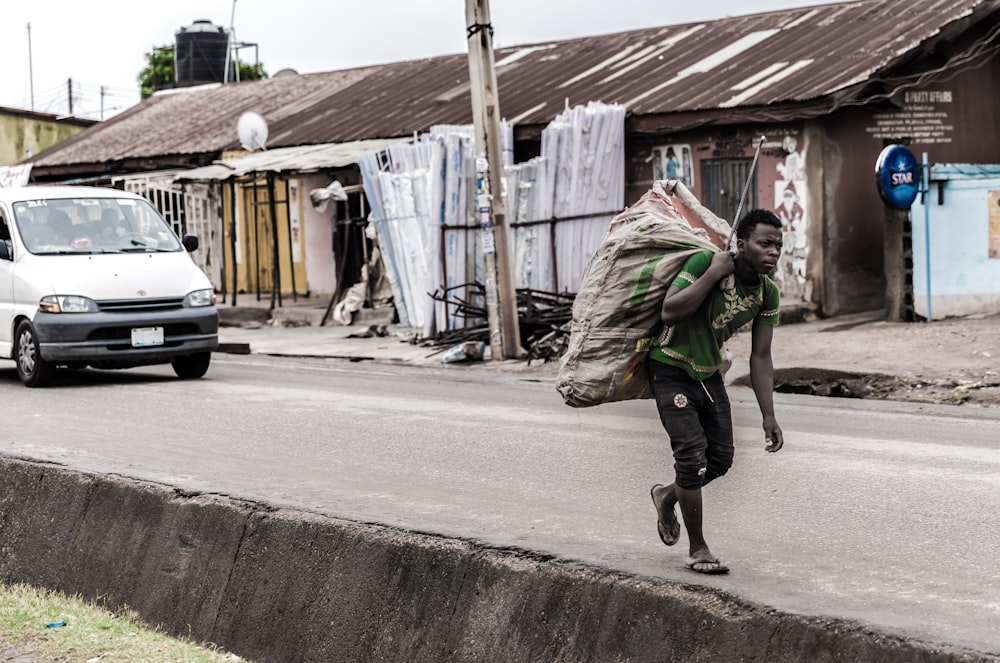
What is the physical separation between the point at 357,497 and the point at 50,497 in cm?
177

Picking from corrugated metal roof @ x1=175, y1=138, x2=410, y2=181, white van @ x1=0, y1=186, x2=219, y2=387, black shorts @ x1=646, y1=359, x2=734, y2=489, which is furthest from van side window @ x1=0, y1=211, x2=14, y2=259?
black shorts @ x1=646, y1=359, x2=734, y2=489

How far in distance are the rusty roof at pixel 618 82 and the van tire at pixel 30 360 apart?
31.3 feet

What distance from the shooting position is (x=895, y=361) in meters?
14.0

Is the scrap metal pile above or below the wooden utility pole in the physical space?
below

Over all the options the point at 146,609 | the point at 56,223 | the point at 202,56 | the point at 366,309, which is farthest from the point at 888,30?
the point at 202,56

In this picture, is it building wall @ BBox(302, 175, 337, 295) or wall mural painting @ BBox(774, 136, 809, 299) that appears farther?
building wall @ BBox(302, 175, 337, 295)

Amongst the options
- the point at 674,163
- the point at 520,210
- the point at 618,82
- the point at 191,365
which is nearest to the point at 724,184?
the point at 674,163

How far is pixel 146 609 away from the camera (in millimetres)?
6812

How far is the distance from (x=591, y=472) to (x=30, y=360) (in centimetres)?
704

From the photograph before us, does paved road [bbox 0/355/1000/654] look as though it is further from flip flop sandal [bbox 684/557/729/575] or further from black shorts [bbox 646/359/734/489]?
black shorts [bbox 646/359/734/489]

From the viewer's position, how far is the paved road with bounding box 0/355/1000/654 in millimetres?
5488

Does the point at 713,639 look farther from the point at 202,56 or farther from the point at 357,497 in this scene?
the point at 202,56

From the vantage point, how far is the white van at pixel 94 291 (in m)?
12.9

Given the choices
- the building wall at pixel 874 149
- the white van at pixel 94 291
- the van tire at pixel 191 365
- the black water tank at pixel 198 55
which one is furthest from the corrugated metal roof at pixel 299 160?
the black water tank at pixel 198 55
